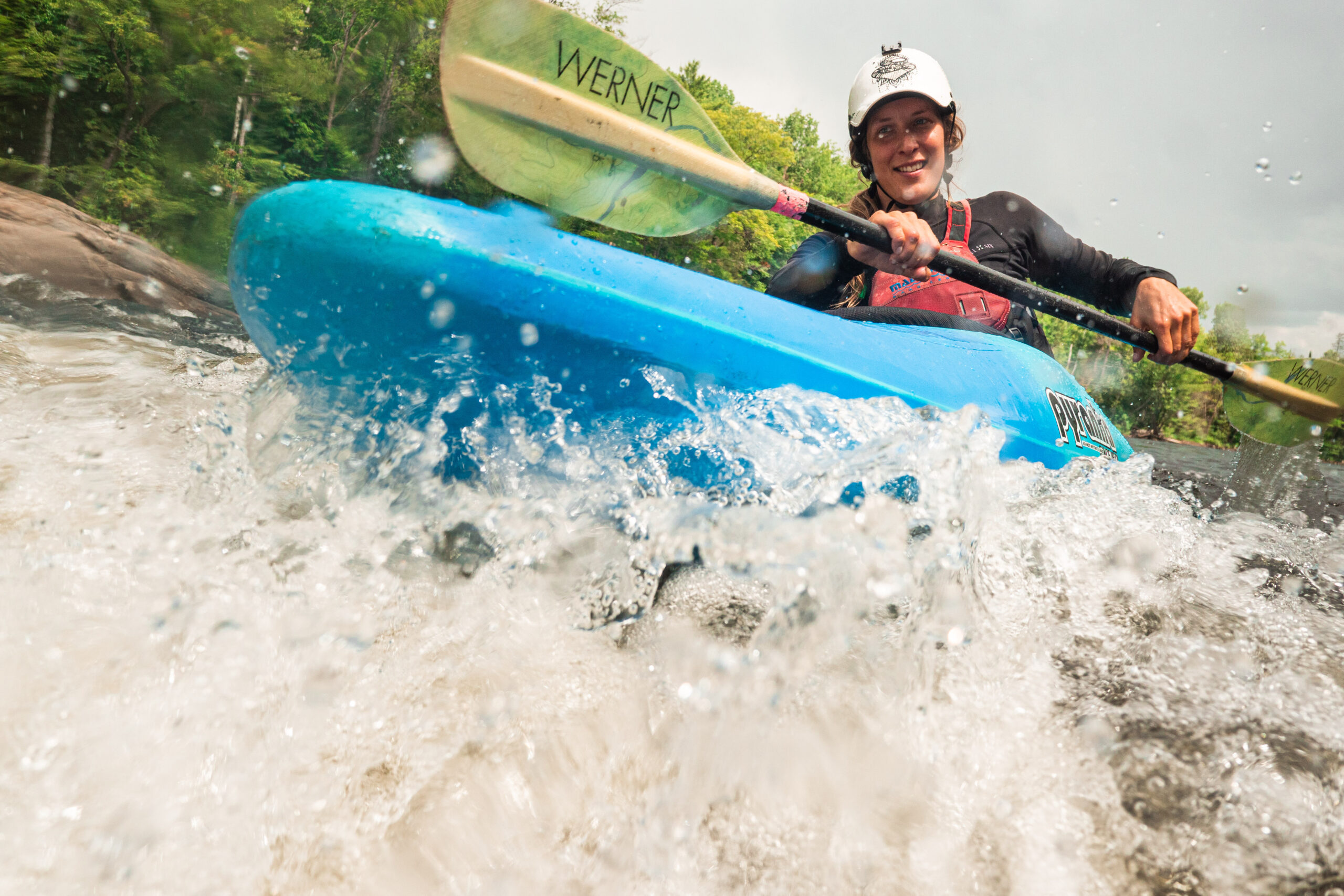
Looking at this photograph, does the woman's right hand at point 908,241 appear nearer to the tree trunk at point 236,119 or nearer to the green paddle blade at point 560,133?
the green paddle blade at point 560,133

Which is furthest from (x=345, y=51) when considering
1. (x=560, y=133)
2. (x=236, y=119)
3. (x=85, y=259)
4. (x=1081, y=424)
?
(x=1081, y=424)

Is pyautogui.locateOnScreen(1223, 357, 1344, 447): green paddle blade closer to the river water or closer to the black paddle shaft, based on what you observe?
the black paddle shaft

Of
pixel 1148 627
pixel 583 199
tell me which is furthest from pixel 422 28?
pixel 1148 627

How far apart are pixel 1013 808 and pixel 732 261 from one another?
19.4 m

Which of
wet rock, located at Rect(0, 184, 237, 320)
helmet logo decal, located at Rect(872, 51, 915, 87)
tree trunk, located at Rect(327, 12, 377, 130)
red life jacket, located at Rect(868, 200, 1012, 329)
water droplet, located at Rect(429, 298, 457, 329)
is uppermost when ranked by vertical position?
tree trunk, located at Rect(327, 12, 377, 130)

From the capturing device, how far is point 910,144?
280 cm

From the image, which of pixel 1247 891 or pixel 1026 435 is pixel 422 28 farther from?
pixel 1247 891

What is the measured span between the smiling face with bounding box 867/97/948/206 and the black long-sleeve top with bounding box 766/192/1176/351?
95 mm

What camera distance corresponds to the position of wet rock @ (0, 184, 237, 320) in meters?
7.76

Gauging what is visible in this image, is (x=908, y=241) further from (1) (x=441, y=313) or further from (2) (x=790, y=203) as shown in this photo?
(1) (x=441, y=313)

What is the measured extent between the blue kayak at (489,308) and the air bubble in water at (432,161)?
1322cm

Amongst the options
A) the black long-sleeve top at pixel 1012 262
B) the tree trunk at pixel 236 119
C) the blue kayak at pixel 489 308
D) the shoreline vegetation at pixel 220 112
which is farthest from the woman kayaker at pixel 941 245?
the tree trunk at pixel 236 119

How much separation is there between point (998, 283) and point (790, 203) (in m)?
0.76

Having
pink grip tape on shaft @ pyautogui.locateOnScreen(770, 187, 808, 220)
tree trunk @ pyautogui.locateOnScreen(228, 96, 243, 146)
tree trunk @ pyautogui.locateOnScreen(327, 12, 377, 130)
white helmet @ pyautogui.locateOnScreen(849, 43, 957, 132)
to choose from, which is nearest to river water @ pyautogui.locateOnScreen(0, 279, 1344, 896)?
pink grip tape on shaft @ pyautogui.locateOnScreen(770, 187, 808, 220)
